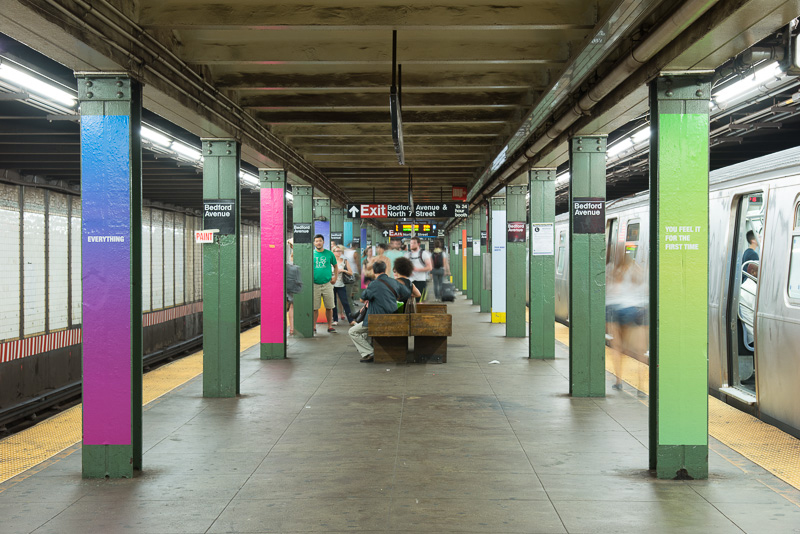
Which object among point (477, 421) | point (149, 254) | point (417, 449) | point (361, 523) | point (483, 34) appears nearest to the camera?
point (361, 523)

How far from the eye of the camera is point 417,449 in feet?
18.6

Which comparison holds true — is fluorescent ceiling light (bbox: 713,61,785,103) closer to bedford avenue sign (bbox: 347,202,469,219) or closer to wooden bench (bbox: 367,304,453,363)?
wooden bench (bbox: 367,304,453,363)

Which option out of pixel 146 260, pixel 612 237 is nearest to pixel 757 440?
pixel 612 237

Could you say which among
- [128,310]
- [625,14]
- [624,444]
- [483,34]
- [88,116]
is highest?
[483,34]

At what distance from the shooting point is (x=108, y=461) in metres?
5.06

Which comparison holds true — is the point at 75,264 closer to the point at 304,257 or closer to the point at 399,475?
the point at 304,257

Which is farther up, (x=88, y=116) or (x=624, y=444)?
(x=88, y=116)

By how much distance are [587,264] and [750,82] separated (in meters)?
2.37

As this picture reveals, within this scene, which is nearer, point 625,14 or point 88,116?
point 625,14

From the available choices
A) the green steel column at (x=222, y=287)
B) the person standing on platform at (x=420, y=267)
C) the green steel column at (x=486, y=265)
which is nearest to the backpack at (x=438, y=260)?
the green steel column at (x=486, y=265)

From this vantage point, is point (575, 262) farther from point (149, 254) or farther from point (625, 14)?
point (149, 254)

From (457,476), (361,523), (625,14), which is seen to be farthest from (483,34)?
Answer: (361,523)

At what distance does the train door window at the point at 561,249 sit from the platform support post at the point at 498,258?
1.40 metres

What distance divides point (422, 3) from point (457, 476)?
346 cm
